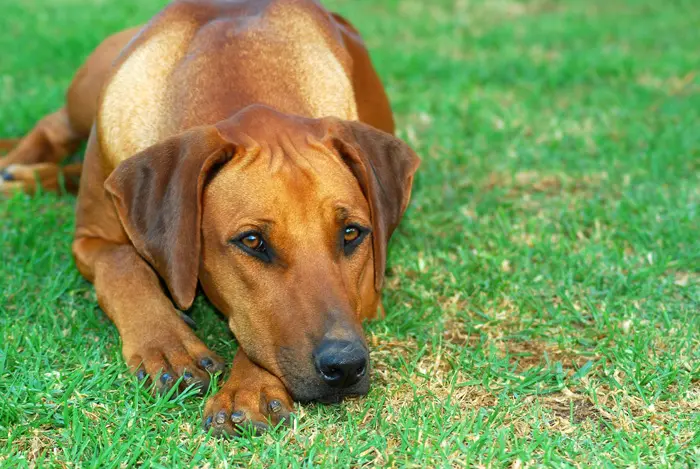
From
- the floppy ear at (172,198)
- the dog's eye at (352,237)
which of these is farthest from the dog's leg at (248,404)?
the dog's eye at (352,237)

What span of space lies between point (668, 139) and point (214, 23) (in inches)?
135

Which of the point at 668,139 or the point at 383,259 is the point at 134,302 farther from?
the point at 668,139

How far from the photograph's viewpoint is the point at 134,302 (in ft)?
12.7

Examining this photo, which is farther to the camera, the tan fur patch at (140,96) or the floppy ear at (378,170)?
the tan fur patch at (140,96)

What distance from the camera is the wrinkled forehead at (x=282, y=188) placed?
3.42 meters

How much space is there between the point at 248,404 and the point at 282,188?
2.58 ft

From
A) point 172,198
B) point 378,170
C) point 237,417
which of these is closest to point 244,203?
point 172,198

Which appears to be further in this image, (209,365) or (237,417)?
(209,365)

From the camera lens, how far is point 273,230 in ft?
11.1

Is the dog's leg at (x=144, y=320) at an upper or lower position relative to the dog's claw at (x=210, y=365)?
upper

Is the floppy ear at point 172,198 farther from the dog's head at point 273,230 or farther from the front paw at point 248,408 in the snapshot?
the front paw at point 248,408

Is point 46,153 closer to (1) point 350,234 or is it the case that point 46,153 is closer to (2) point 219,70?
Answer: (2) point 219,70

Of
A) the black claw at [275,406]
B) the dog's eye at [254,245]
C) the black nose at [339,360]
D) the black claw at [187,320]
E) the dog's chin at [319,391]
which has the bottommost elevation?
the black claw at [187,320]

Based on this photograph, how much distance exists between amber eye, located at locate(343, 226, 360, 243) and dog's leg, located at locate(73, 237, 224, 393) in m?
0.70
